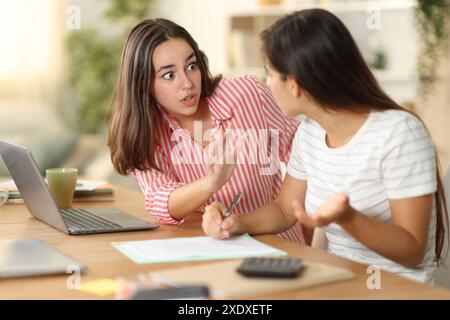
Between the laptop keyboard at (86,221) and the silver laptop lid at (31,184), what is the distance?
0.05 m

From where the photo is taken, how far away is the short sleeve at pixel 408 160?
1.38m

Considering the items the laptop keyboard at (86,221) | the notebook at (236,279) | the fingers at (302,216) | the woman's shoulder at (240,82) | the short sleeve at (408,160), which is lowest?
the laptop keyboard at (86,221)

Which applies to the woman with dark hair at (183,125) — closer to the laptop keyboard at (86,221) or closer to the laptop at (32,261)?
the laptop keyboard at (86,221)

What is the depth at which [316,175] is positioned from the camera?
1604mm

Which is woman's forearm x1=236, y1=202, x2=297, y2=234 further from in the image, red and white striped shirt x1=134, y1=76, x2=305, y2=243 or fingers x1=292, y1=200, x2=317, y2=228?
fingers x1=292, y1=200, x2=317, y2=228

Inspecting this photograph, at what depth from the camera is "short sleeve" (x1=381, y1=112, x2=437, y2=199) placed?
54.3 inches

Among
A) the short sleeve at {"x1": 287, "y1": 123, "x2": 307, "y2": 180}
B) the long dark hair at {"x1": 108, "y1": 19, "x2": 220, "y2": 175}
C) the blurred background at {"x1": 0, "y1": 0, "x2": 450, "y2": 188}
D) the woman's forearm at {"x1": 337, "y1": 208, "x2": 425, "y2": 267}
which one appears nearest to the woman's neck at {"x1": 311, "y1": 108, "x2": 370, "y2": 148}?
the short sleeve at {"x1": 287, "y1": 123, "x2": 307, "y2": 180}

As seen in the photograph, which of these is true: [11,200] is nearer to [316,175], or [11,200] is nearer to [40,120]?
[316,175]

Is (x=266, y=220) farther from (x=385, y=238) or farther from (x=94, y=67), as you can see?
(x=94, y=67)

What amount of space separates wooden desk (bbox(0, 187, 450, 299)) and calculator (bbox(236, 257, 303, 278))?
0.05m

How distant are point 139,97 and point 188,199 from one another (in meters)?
0.31

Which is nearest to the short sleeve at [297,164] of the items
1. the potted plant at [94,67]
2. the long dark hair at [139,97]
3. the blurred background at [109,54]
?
the long dark hair at [139,97]
